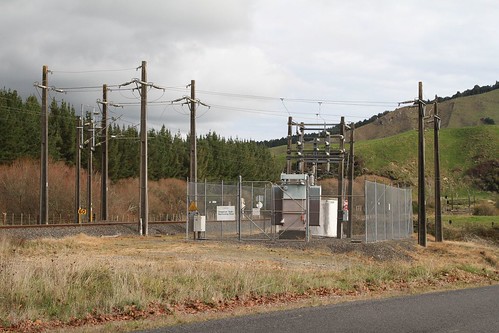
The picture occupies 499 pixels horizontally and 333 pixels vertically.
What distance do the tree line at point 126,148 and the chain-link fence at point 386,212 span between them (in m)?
22.6

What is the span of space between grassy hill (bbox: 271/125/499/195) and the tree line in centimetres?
3613

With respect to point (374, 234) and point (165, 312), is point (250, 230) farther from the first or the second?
point (165, 312)

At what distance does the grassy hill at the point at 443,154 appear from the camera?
468ft

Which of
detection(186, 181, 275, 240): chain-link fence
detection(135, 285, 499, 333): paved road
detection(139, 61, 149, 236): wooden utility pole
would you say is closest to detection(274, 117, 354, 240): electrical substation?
detection(186, 181, 275, 240): chain-link fence

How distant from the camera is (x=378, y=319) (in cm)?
1105

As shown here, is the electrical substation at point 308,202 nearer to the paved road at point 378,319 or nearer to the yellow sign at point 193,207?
the yellow sign at point 193,207

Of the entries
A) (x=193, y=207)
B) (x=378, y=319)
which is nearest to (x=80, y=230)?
(x=193, y=207)

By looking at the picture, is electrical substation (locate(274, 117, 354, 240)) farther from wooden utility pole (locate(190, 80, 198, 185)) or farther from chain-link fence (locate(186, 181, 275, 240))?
wooden utility pole (locate(190, 80, 198, 185))

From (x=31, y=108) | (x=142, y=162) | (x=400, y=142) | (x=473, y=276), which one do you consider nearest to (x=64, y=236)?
(x=142, y=162)

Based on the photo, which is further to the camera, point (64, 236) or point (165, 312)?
point (64, 236)

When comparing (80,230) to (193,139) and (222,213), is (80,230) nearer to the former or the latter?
(222,213)

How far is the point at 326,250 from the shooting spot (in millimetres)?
28125

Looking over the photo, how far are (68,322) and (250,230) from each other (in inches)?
1151

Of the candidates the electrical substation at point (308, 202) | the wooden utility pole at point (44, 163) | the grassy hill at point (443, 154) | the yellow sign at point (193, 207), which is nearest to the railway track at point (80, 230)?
the wooden utility pole at point (44, 163)
